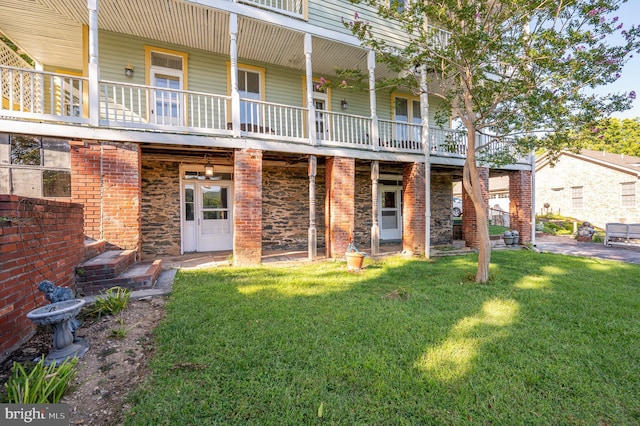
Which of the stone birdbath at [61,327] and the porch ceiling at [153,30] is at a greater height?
the porch ceiling at [153,30]

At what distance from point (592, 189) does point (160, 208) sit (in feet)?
72.7

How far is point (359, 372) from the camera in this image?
7.83 ft

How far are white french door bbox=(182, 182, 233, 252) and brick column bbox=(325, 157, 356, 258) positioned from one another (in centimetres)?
314

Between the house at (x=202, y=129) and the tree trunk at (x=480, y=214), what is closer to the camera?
the tree trunk at (x=480, y=214)

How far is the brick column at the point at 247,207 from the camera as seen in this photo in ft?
20.8

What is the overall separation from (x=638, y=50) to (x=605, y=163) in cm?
1540

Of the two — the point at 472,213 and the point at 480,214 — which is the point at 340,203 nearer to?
the point at 480,214

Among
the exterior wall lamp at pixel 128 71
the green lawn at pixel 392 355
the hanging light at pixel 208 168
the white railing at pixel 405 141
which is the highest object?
the exterior wall lamp at pixel 128 71

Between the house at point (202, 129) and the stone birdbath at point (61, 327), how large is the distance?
136 inches

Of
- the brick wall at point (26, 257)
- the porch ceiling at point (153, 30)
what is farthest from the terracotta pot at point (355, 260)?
the porch ceiling at point (153, 30)

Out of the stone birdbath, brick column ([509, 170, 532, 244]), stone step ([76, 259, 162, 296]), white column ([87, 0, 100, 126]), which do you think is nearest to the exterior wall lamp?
white column ([87, 0, 100, 126])

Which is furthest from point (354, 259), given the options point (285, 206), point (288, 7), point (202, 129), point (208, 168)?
point (288, 7)

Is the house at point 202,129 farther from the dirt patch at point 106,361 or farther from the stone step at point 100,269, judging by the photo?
→ the dirt patch at point 106,361

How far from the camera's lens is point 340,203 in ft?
24.5
